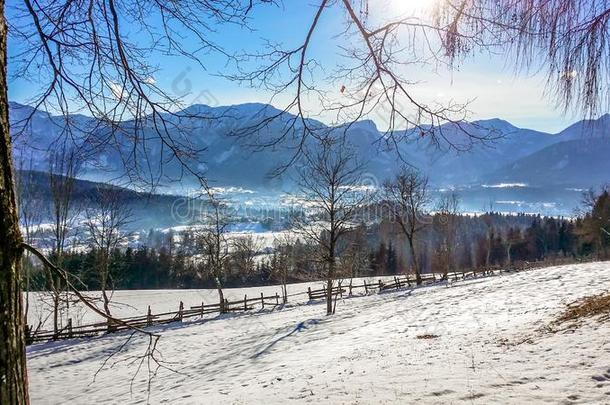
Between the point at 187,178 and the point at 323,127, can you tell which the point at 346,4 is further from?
the point at 187,178

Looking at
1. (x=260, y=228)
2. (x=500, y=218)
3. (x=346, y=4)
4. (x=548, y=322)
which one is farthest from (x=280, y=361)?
(x=260, y=228)

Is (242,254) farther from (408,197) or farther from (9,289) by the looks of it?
(9,289)

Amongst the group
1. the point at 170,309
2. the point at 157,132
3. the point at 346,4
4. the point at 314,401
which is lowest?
the point at 170,309

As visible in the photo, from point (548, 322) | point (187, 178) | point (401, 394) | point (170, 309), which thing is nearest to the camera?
point (187, 178)

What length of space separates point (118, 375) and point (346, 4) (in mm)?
12906

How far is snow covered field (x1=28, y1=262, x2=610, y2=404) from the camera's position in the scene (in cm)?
538

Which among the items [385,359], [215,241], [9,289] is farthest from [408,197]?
[9,289]

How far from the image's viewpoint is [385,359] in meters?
8.25

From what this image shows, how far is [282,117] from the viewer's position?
10.8 ft

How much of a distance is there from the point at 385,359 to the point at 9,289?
25.4 feet

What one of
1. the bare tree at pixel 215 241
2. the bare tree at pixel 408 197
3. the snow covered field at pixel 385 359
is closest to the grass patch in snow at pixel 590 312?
the snow covered field at pixel 385 359

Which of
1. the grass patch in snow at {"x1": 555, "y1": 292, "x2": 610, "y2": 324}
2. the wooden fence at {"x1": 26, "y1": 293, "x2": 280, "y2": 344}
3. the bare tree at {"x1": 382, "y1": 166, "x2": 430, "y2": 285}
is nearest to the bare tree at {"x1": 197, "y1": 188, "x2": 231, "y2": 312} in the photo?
the wooden fence at {"x1": 26, "y1": 293, "x2": 280, "y2": 344}

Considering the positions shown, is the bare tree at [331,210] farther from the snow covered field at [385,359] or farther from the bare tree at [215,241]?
the bare tree at [215,241]

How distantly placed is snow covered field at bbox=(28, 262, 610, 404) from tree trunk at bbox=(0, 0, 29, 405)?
2.07 ft
